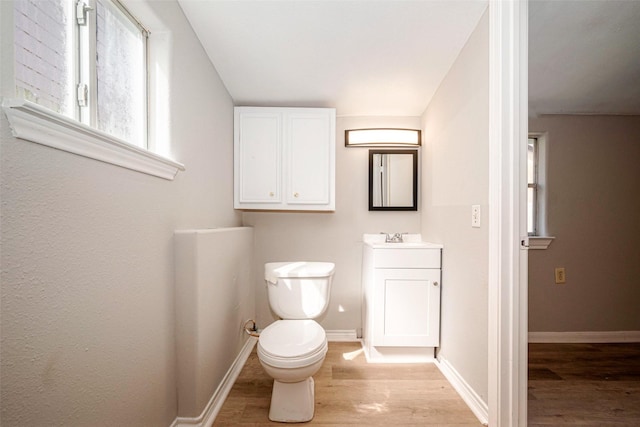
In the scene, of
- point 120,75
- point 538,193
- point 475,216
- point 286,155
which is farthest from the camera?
point 538,193

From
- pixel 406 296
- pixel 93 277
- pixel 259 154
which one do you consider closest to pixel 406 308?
pixel 406 296

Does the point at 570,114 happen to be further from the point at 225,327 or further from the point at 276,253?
the point at 225,327

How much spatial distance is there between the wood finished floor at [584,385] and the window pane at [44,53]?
7.92 ft

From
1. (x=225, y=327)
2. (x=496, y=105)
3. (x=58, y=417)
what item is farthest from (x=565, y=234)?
(x=58, y=417)

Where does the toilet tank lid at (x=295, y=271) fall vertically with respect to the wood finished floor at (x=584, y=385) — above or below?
above

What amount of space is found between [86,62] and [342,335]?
2546 mm

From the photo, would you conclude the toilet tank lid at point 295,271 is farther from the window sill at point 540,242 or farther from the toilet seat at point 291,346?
the window sill at point 540,242

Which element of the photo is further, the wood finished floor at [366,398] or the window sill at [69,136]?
the wood finished floor at [366,398]

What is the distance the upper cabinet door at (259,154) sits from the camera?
2.50m

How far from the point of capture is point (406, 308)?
7.24 feet

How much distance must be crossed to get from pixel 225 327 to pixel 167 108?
1251 millimetres

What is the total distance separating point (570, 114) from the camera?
8.77ft

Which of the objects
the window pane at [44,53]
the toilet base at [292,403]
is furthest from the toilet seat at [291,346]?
the window pane at [44,53]

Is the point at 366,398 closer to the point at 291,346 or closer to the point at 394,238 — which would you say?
the point at 291,346
